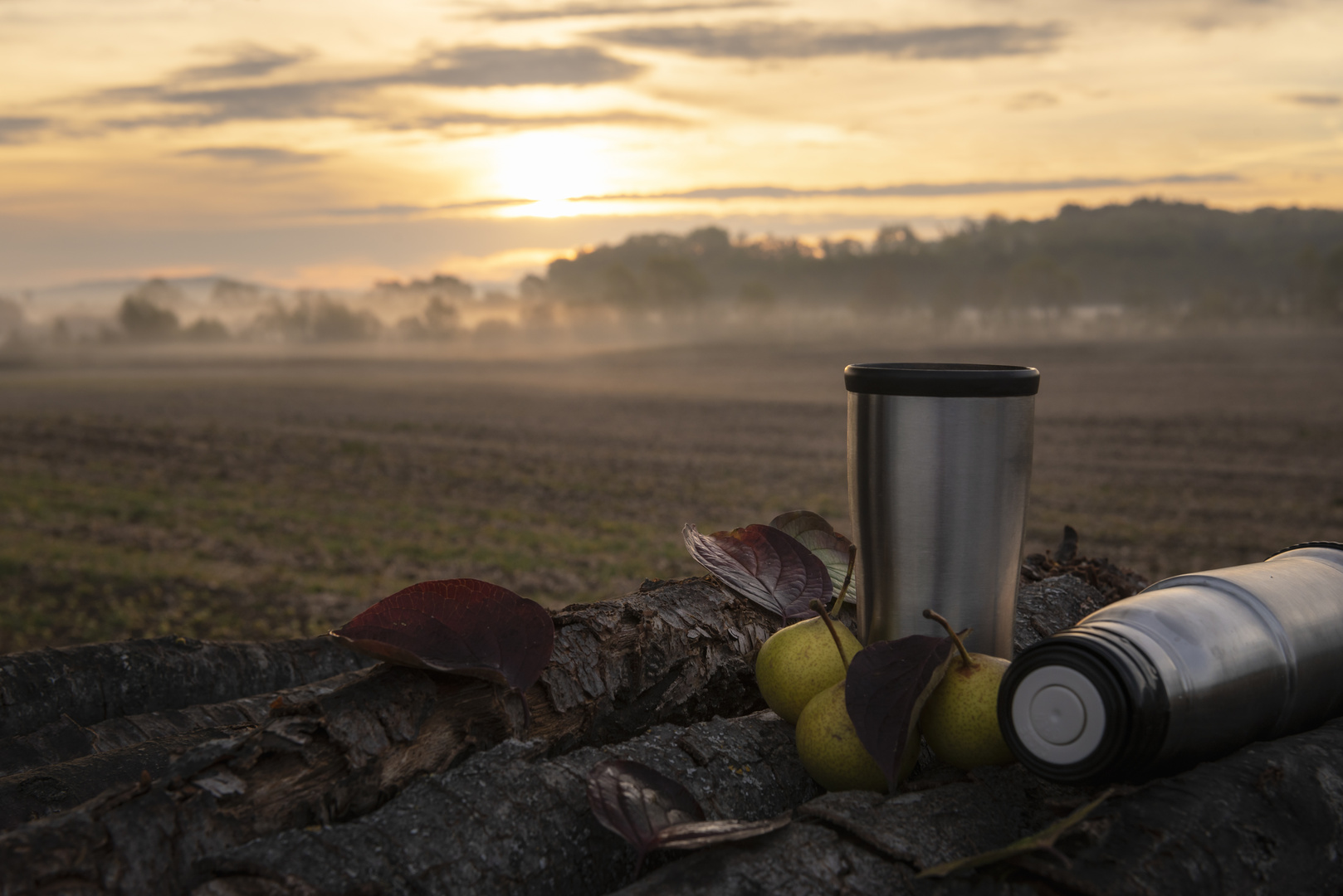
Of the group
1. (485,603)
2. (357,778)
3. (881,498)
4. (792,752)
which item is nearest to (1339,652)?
(881,498)

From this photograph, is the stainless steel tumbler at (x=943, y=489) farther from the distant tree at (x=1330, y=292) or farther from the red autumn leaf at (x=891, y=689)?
the distant tree at (x=1330, y=292)

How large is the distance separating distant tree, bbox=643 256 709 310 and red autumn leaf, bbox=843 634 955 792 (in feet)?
403

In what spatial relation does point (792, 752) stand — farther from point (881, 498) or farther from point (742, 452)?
point (742, 452)

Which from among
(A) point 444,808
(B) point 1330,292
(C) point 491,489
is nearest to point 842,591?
(A) point 444,808

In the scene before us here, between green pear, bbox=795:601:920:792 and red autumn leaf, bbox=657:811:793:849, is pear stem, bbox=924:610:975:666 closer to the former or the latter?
green pear, bbox=795:601:920:792

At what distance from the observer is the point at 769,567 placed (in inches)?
82.4

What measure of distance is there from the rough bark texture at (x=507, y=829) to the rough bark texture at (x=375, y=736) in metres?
0.07

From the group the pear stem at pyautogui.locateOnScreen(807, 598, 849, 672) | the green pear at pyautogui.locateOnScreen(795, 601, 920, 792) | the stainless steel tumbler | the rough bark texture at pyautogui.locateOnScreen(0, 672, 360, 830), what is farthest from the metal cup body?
the rough bark texture at pyautogui.locateOnScreen(0, 672, 360, 830)

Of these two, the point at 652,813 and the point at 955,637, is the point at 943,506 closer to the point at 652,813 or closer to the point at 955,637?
the point at 955,637

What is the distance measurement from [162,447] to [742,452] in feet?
44.9

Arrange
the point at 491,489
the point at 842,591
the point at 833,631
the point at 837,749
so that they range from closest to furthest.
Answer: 1. the point at 837,749
2. the point at 833,631
3. the point at 842,591
4. the point at 491,489

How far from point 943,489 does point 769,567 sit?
0.59 metres

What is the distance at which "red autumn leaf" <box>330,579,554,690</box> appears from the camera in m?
1.53

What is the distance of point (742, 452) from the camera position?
20797 mm
